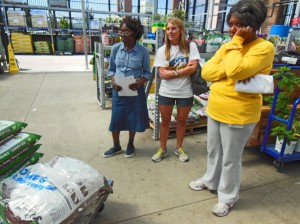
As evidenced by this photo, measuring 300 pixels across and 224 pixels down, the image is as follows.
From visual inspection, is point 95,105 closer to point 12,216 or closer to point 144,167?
point 144,167

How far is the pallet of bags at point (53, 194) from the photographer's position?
1148 mm

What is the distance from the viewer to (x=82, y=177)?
1.39m

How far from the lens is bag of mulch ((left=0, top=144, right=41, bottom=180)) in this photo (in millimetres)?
1473

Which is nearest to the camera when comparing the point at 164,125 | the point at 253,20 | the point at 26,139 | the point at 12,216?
the point at 12,216

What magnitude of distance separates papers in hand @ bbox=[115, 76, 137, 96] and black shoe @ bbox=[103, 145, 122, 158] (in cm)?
69

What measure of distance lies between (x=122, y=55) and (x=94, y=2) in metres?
17.1

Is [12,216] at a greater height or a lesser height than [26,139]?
lesser

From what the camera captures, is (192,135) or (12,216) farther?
(192,135)

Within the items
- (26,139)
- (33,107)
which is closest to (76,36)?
(33,107)

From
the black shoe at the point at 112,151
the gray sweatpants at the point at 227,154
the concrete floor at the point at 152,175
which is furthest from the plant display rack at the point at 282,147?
the black shoe at the point at 112,151

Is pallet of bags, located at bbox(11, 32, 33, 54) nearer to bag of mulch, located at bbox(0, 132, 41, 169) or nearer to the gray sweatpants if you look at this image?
bag of mulch, located at bbox(0, 132, 41, 169)

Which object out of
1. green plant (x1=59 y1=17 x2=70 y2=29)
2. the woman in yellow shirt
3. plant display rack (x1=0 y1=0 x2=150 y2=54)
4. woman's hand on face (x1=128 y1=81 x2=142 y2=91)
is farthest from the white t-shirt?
green plant (x1=59 y1=17 x2=70 y2=29)

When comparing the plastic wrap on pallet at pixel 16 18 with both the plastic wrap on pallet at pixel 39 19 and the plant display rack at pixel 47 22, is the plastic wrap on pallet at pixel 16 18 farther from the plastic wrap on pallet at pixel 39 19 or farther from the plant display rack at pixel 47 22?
the plastic wrap on pallet at pixel 39 19

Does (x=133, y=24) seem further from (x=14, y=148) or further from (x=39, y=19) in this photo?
(x=39, y=19)
